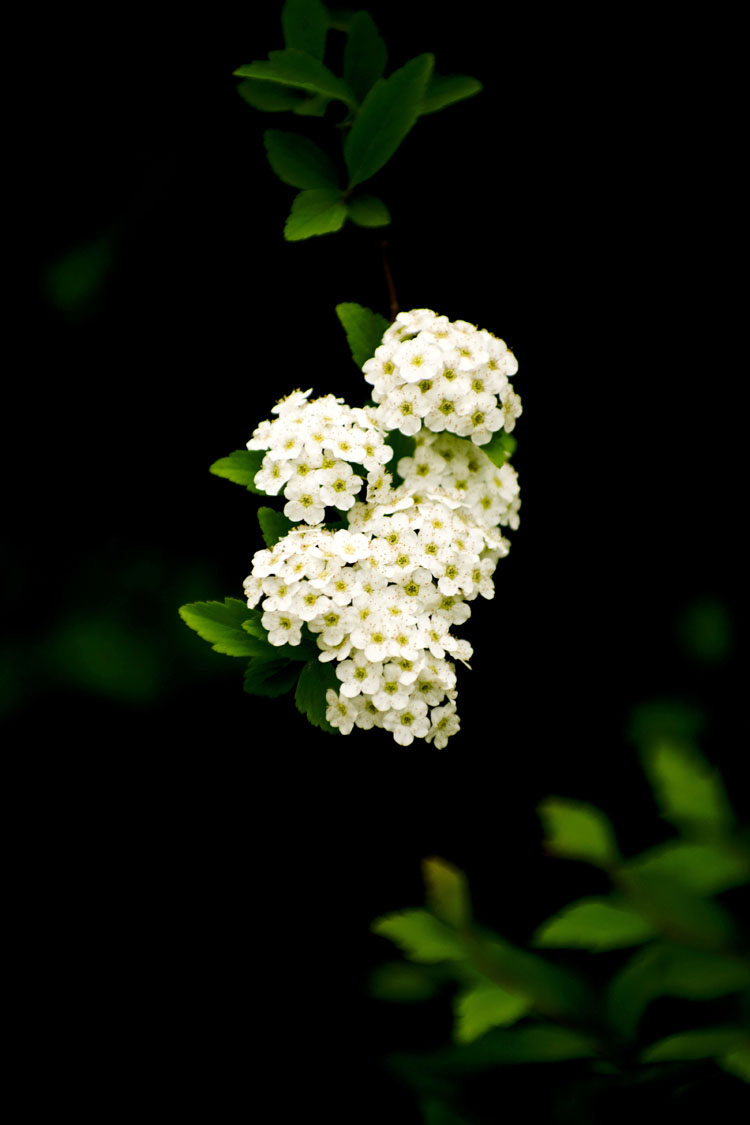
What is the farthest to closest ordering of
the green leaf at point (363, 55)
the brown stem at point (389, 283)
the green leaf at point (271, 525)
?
the brown stem at point (389, 283) → the green leaf at point (363, 55) → the green leaf at point (271, 525)

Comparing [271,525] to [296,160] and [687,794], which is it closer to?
[296,160]

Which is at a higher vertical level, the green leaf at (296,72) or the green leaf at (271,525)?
the green leaf at (296,72)

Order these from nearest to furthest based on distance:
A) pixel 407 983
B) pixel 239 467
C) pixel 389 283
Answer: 1. pixel 407 983
2. pixel 239 467
3. pixel 389 283

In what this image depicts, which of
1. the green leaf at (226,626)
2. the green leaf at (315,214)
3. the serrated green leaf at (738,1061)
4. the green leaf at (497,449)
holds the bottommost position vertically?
the serrated green leaf at (738,1061)

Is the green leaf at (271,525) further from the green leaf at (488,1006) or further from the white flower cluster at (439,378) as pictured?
the green leaf at (488,1006)

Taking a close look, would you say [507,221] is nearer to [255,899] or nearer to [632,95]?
Answer: [632,95]

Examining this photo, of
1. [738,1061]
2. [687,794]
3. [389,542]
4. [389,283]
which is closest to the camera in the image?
[738,1061]

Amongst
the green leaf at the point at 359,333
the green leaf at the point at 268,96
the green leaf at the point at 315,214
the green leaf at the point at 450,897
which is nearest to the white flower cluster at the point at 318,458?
the green leaf at the point at 359,333

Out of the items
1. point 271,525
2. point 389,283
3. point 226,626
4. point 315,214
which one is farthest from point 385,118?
point 226,626
